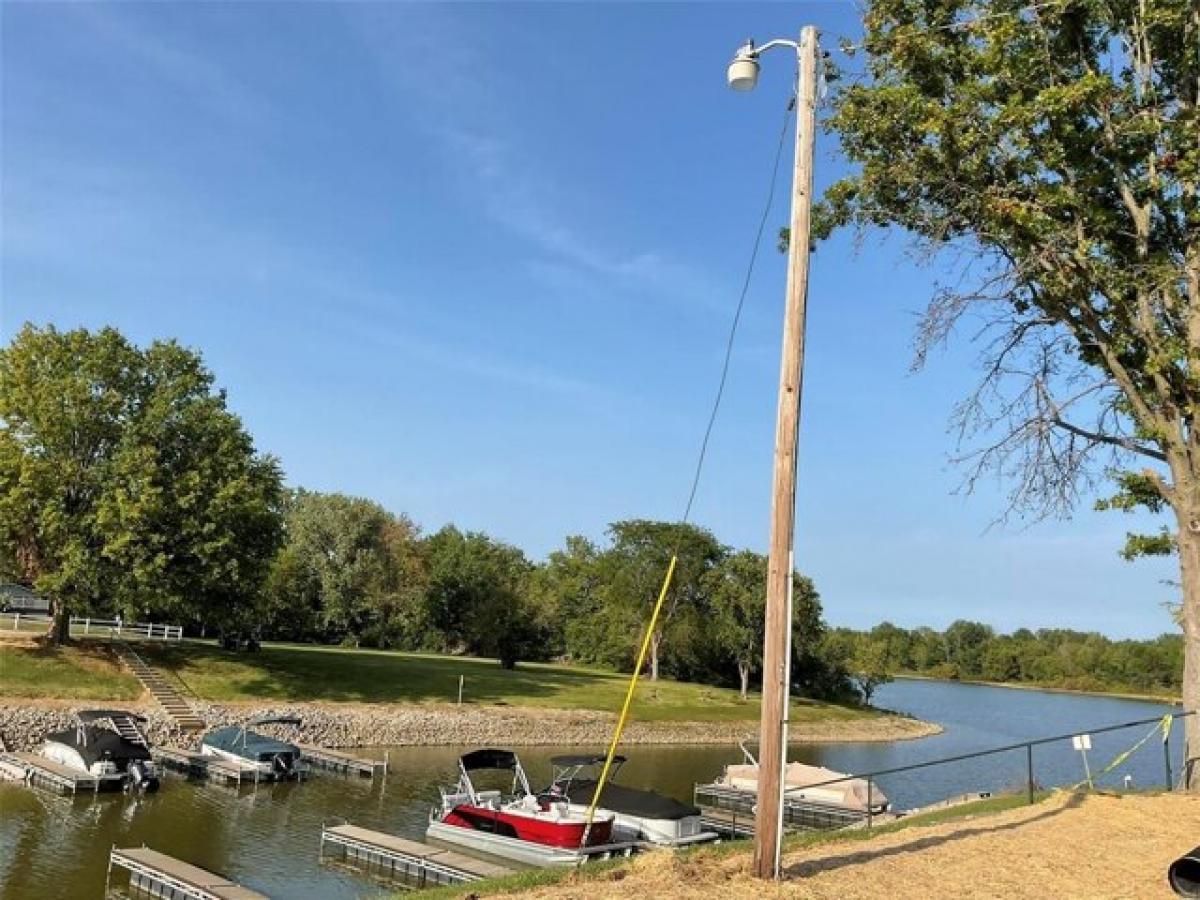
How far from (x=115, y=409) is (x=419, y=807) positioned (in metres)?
26.8

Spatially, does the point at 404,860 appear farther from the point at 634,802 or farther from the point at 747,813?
the point at 747,813

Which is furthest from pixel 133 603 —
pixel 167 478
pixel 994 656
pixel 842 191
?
pixel 994 656

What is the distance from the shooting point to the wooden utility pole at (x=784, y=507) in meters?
9.60

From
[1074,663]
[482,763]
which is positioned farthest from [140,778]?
[1074,663]

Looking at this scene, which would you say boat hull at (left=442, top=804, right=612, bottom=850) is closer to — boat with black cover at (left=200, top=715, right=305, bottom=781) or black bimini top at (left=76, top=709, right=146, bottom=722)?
boat with black cover at (left=200, top=715, right=305, bottom=781)

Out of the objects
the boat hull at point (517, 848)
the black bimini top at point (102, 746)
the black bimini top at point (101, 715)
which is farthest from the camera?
the black bimini top at point (101, 715)

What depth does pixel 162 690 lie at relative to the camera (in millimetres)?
42188

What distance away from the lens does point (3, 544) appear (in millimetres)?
41938

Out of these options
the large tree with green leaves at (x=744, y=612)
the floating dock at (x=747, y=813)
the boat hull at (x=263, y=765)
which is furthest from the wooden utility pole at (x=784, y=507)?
the large tree with green leaves at (x=744, y=612)

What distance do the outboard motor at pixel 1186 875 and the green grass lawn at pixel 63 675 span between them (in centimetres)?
4104

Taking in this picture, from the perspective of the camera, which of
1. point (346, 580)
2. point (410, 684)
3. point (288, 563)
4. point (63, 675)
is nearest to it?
point (63, 675)

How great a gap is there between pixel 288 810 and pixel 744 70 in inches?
1059

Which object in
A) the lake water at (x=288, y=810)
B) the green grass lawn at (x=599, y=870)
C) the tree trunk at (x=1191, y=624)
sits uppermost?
the tree trunk at (x=1191, y=624)

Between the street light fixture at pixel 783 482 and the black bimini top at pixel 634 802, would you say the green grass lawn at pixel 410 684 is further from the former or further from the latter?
the street light fixture at pixel 783 482
